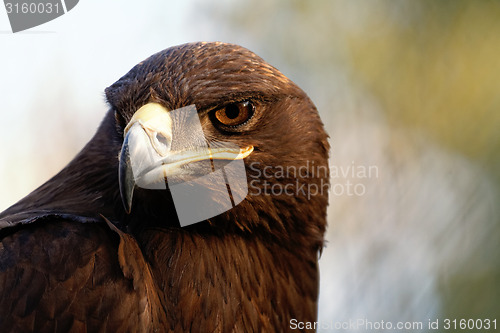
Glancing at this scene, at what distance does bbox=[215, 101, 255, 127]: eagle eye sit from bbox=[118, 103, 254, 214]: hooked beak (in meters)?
0.08

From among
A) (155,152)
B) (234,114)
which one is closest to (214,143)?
(234,114)

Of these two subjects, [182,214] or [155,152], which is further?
[182,214]

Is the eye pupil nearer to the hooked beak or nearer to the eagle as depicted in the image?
the eagle

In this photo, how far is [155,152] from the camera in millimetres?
1600

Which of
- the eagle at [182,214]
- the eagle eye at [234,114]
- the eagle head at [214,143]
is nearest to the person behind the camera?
the eagle at [182,214]

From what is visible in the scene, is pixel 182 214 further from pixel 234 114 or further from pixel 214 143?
pixel 234 114

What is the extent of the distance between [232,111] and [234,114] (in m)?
0.01

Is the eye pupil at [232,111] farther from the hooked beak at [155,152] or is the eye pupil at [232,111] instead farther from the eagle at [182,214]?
the hooked beak at [155,152]

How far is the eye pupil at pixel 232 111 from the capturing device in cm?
179

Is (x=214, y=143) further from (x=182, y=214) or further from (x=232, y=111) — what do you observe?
(x=182, y=214)

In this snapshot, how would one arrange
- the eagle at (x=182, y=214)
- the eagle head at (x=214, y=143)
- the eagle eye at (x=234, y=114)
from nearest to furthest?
the eagle at (x=182, y=214)
the eagle head at (x=214, y=143)
the eagle eye at (x=234, y=114)

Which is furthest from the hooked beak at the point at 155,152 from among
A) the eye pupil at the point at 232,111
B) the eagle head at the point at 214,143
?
the eye pupil at the point at 232,111

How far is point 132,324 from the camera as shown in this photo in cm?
151

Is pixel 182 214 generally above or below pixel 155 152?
below
